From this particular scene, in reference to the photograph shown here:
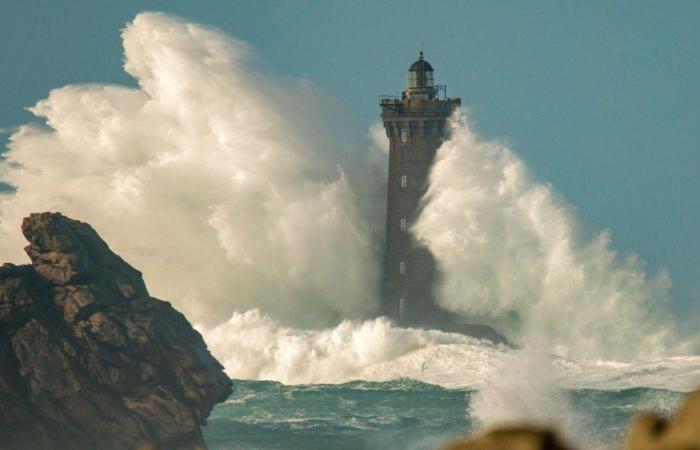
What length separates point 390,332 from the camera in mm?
57219

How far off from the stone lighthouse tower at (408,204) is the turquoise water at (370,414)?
19.0ft

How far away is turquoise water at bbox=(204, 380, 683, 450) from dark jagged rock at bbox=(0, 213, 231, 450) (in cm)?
542

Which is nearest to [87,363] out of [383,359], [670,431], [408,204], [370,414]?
[370,414]

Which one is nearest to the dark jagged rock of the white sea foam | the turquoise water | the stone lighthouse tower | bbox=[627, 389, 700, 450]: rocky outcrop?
the turquoise water

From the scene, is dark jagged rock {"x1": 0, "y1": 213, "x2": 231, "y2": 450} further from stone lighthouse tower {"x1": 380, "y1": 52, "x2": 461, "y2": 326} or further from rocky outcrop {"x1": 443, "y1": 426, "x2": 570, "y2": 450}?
rocky outcrop {"x1": 443, "y1": 426, "x2": 570, "y2": 450}

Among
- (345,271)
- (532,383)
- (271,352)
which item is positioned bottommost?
(532,383)

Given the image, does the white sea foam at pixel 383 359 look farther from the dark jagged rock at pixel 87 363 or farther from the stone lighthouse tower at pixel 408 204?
the dark jagged rock at pixel 87 363

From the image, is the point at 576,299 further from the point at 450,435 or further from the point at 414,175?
the point at 450,435

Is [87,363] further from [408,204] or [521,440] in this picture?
[521,440]

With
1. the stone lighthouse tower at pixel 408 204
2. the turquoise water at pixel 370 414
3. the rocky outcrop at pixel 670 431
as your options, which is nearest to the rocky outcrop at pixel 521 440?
the rocky outcrop at pixel 670 431

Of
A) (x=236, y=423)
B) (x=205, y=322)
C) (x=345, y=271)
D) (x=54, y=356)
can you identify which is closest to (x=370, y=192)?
(x=345, y=271)

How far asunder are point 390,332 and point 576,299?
28.5 feet

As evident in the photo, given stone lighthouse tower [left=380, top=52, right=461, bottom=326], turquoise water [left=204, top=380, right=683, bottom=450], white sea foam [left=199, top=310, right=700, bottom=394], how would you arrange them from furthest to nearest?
stone lighthouse tower [left=380, top=52, right=461, bottom=326] < white sea foam [left=199, top=310, right=700, bottom=394] < turquoise water [left=204, top=380, right=683, bottom=450]

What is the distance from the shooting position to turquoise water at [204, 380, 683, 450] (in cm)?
4047
